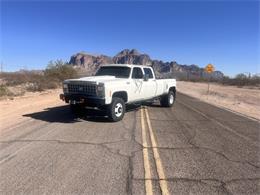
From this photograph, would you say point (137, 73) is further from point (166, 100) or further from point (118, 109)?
point (166, 100)

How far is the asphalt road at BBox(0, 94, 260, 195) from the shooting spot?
15.8 ft

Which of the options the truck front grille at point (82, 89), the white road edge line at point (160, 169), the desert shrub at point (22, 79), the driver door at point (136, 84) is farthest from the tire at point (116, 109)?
the desert shrub at point (22, 79)

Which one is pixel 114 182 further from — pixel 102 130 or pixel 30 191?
pixel 102 130

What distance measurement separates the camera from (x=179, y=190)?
4.69 meters

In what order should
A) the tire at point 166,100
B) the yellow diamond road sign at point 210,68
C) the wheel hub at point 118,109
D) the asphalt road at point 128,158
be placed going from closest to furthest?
the asphalt road at point 128,158, the wheel hub at point 118,109, the tire at point 166,100, the yellow diamond road sign at point 210,68

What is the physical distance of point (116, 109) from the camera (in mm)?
10828

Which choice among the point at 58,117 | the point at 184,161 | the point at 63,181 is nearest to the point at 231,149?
the point at 184,161

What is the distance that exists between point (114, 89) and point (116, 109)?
77 cm

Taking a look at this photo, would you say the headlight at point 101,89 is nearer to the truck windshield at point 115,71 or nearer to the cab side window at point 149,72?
the truck windshield at point 115,71

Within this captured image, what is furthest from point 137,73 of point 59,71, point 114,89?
point 59,71

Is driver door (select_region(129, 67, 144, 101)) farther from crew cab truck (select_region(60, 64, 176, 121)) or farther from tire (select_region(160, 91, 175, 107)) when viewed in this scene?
tire (select_region(160, 91, 175, 107))

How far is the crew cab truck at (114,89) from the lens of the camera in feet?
33.8

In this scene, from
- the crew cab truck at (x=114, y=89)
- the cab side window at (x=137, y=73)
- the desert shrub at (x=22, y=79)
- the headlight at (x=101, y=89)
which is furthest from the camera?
the desert shrub at (x=22, y=79)

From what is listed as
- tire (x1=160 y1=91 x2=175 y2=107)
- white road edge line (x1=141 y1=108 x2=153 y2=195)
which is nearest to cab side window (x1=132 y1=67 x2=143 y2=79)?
tire (x1=160 y1=91 x2=175 y2=107)
